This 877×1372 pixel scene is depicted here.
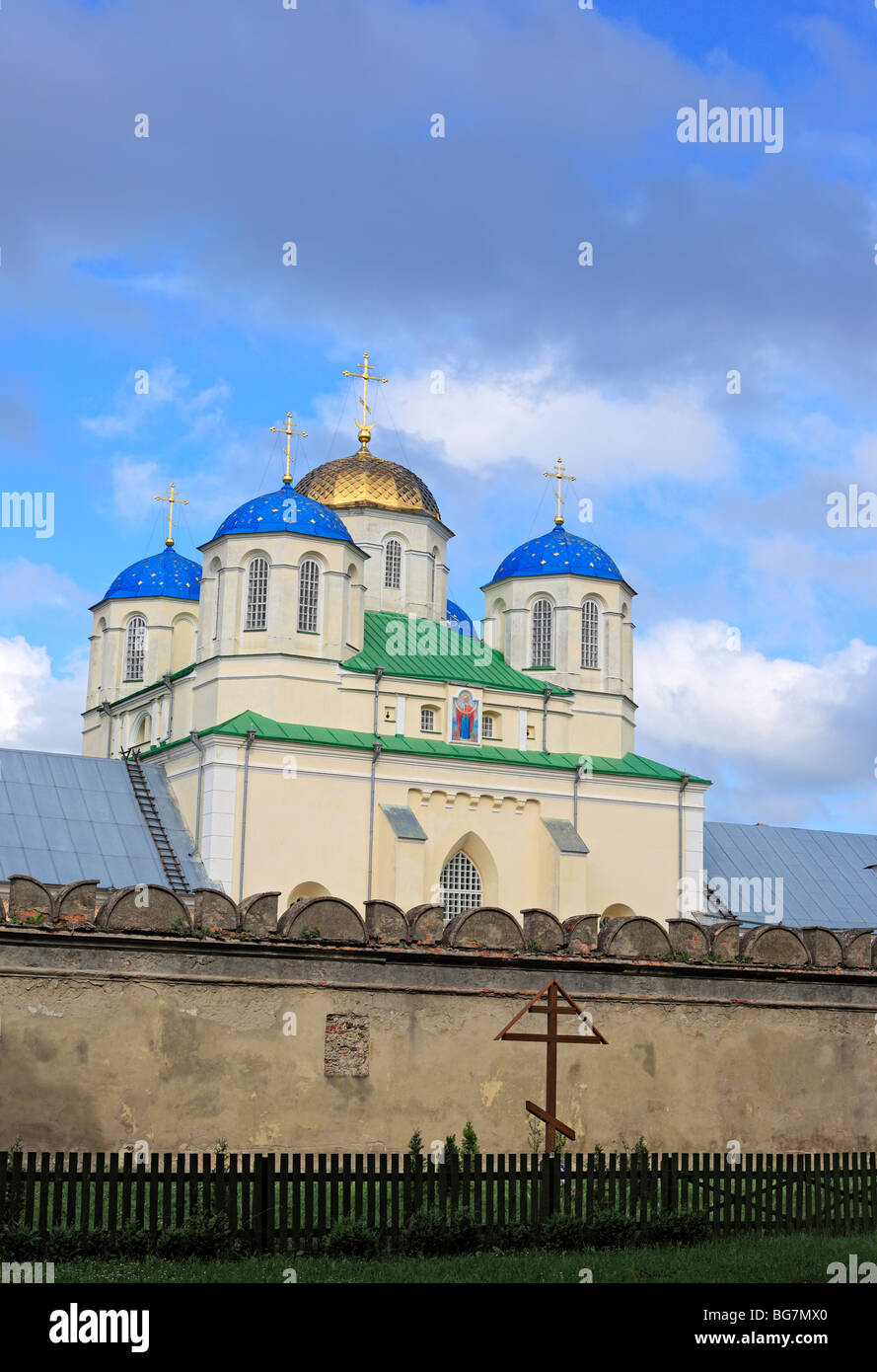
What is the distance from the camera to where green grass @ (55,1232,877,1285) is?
12500 mm

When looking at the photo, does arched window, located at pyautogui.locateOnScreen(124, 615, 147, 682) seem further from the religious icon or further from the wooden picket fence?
the wooden picket fence

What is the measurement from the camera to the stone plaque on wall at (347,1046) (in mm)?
18938

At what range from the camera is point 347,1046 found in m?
19.0

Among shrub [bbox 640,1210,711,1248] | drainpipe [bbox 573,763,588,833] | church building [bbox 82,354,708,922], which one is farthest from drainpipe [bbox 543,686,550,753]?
shrub [bbox 640,1210,711,1248]

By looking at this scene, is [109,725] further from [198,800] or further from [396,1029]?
Answer: [396,1029]

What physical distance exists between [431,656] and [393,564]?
15.2 feet

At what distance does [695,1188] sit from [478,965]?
16.5ft

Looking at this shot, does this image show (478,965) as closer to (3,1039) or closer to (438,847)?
(3,1039)

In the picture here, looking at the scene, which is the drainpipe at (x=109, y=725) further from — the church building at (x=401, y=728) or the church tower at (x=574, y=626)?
the church tower at (x=574, y=626)

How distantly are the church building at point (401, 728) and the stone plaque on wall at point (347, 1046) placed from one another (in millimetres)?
21084

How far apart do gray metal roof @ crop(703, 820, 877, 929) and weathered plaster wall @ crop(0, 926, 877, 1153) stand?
26.5m

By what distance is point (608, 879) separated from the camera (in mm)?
44938

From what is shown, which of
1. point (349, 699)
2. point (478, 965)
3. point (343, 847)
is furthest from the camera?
point (349, 699)
